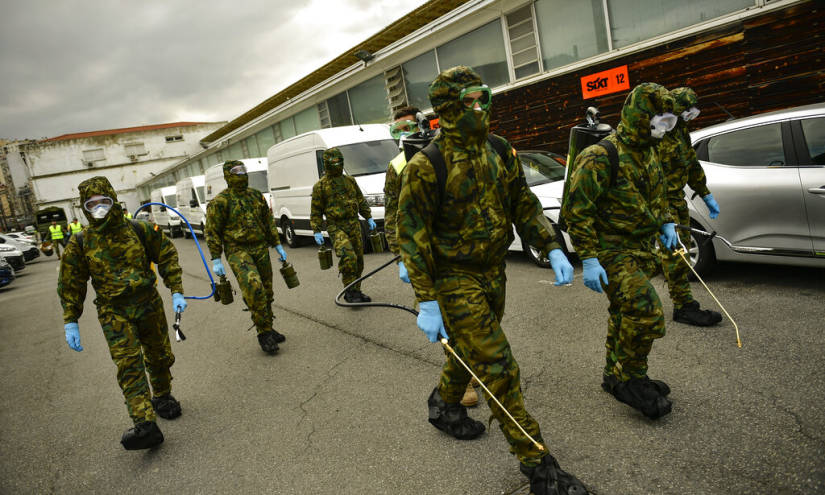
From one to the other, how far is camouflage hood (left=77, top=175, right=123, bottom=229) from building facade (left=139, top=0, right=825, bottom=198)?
9.05 meters

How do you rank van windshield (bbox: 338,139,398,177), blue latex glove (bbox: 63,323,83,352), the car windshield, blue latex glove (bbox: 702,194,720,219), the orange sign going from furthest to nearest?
van windshield (bbox: 338,139,398,177) < the orange sign < the car windshield < blue latex glove (bbox: 702,194,720,219) < blue latex glove (bbox: 63,323,83,352)

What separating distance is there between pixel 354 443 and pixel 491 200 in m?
1.85

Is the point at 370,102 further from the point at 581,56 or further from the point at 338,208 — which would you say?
the point at 338,208

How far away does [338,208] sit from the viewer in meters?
6.68

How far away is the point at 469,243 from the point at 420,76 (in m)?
14.1

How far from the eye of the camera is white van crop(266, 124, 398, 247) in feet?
34.9

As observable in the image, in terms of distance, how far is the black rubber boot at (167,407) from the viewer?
4.23 metres

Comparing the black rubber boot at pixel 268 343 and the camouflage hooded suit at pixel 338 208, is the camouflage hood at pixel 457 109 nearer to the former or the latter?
the black rubber boot at pixel 268 343

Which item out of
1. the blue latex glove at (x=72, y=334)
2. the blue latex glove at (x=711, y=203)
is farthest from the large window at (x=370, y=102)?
the blue latex glove at (x=72, y=334)

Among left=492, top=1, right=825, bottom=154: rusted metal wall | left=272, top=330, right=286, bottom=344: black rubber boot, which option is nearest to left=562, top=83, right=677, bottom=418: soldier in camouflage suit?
left=272, top=330, right=286, bottom=344: black rubber boot

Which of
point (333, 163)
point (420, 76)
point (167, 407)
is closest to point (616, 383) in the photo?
point (167, 407)

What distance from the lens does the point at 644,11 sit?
10.2m

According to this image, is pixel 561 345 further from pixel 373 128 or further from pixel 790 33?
pixel 373 128

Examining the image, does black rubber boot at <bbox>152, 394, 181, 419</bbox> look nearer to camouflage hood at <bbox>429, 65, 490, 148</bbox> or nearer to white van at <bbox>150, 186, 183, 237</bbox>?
camouflage hood at <bbox>429, 65, 490, 148</bbox>
